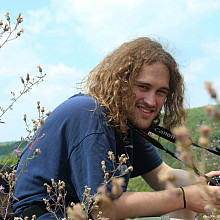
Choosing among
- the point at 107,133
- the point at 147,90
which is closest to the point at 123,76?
the point at 147,90

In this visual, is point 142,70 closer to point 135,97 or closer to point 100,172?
point 135,97

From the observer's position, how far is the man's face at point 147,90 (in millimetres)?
2072

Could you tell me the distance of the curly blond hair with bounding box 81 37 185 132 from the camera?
6.60 feet

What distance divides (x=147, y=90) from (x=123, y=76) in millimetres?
167

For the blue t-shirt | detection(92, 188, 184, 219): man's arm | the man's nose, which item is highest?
the man's nose

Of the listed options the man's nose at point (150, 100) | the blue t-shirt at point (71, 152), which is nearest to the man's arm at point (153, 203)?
the blue t-shirt at point (71, 152)

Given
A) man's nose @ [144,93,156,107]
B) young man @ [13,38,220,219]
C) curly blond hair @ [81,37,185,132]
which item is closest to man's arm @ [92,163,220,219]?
young man @ [13,38,220,219]

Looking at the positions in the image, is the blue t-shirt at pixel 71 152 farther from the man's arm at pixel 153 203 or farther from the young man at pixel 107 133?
the man's arm at pixel 153 203

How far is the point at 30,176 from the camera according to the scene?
1832 millimetres

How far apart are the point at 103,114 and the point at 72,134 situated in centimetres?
21

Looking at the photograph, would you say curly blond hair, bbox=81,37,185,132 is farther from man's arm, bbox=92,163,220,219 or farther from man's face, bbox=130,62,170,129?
man's arm, bbox=92,163,220,219

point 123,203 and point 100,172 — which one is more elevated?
point 100,172

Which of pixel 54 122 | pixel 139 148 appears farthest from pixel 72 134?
pixel 139 148

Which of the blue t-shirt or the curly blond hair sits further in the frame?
the curly blond hair
